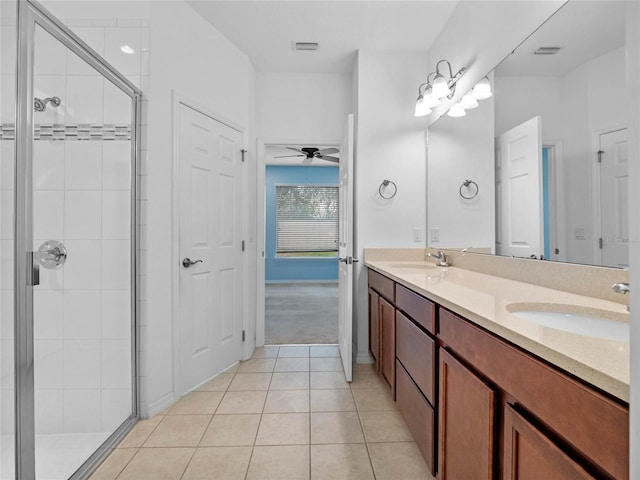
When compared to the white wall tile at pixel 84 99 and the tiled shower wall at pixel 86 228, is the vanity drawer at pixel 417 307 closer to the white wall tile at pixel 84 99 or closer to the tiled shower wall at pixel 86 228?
the tiled shower wall at pixel 86 228

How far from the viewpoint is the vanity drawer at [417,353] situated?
4.13 feet

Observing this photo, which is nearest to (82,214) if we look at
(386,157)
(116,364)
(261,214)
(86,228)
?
(86,228)

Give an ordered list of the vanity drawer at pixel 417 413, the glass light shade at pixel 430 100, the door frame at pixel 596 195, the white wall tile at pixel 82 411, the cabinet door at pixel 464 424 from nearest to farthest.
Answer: the cabinet door at pixel 464 424 < the door frame at pixel 596 195 < the vanity drawer at pixel 417 413 < the white wall tile at pixel 82 411 < the glass light shade at pixel 430 100

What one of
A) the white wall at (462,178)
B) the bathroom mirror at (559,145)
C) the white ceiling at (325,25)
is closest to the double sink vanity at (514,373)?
the bathroom mirror at (559,145)

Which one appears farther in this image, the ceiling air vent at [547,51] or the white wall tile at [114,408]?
the white wall tile at [114,408]

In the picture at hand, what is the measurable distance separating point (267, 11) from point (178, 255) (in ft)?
6.04

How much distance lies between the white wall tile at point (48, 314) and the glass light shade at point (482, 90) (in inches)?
97.3

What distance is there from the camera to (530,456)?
27.2 inches

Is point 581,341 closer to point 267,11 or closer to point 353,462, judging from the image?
point 353,462

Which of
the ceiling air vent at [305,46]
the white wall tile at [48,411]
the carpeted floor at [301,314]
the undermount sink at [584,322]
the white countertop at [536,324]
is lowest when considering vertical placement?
the carpeted floor at [301,314]

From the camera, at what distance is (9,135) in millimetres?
1207

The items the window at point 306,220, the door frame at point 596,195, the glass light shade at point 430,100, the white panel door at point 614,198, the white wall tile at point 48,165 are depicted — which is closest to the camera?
the white panel door at point 614,198

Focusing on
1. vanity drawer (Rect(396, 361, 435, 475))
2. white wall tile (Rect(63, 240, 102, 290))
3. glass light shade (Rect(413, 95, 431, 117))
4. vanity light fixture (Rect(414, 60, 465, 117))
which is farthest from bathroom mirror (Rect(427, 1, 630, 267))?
white wall tile (Rect(63, 240, 102, 290))

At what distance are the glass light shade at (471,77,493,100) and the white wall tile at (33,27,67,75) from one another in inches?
86.7
